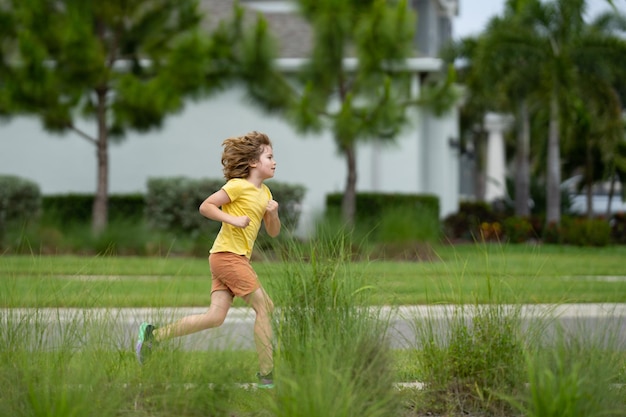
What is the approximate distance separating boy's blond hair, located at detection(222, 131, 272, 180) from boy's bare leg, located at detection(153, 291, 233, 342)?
2.55ft

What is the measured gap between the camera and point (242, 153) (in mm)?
6000

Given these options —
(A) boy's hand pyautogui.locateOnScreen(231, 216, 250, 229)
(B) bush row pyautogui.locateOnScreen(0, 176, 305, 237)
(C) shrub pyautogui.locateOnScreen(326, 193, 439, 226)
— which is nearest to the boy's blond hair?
(A) boy's hand pyautogui.locateOnScreen(231, 216, 250, 229)

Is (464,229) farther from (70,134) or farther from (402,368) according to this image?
(402,368)

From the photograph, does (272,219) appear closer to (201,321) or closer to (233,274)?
(233,274)

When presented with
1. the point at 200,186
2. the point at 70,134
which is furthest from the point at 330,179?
the point at 70,134

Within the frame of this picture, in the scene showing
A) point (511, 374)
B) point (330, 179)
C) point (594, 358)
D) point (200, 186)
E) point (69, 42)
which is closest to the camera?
point (594, 358)

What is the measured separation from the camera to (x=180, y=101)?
57.7 feet

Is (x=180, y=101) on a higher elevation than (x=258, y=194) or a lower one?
higher

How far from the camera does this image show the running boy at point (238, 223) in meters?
5.69

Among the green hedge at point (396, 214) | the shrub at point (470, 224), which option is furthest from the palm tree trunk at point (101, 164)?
the shrub at point (470, 224)

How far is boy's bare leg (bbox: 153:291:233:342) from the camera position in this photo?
16.9 feet

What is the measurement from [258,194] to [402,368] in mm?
1435

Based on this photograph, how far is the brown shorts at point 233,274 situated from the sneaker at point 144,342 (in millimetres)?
629

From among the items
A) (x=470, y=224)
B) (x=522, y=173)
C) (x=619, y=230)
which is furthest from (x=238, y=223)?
(x=522, y=173)
